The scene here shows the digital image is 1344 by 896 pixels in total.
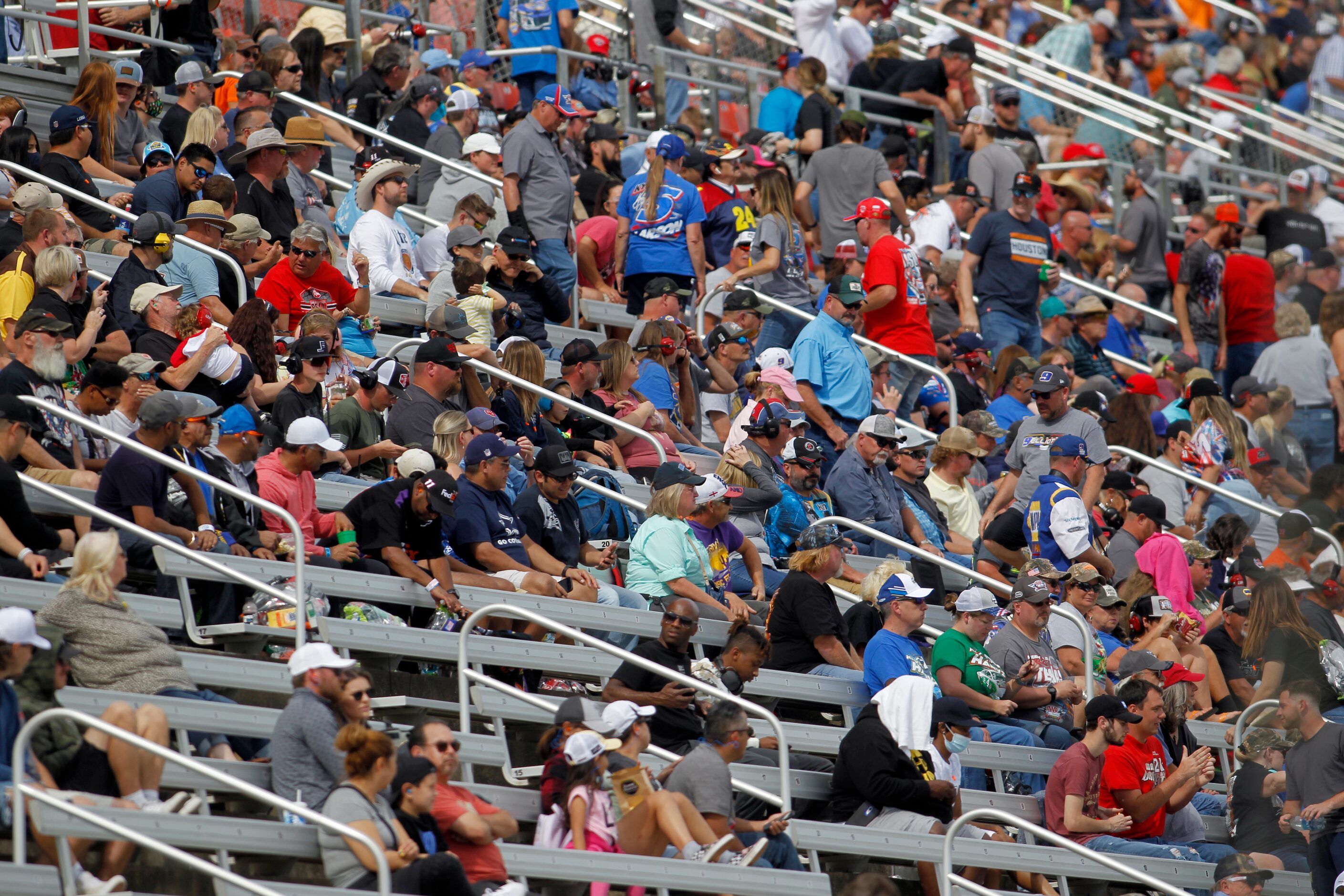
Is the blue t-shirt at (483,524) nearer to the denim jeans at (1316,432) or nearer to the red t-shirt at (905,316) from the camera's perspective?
the red t-shirt at (905,316)

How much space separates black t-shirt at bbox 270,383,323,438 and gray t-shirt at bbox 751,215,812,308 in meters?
4.48

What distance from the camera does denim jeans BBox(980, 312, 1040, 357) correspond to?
15.3 m

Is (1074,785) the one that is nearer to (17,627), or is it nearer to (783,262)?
(17,627)

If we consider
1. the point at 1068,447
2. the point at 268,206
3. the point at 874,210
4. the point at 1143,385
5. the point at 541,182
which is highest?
the point at 268,206

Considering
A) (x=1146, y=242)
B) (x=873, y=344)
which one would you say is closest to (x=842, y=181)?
(x=873, y=344)

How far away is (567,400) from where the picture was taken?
36.7 ft

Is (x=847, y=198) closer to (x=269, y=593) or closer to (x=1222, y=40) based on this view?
(x=269, y=593)

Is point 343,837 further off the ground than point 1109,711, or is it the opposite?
point 343,837

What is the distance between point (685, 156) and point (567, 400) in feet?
12.8

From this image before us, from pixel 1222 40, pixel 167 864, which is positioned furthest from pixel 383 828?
pixel 1222 40

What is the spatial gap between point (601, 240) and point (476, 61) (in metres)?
2.75

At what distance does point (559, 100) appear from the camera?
14.1 m

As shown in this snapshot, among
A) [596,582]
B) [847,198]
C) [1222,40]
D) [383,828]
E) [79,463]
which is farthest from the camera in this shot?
[1222,40]

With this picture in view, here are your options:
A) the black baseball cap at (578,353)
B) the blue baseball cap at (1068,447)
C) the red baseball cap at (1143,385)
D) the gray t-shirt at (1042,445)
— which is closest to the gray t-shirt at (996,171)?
the red baseball cap at (1143,385)
